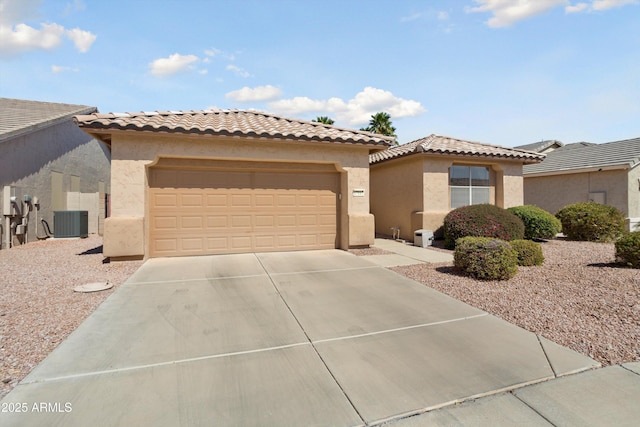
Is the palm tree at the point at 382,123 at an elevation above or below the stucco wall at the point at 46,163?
above

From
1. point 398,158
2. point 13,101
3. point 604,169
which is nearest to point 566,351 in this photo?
point 398,158

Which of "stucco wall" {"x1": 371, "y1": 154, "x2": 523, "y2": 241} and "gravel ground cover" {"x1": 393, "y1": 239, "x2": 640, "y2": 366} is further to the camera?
"stucco wall" {"x1": 371, "y1": 154, "x2": 523, "y2": 241}

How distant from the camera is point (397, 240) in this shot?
1329 cm

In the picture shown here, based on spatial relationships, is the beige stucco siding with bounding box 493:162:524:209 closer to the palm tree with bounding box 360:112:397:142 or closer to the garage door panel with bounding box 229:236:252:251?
the garage door panel with bounding box 229:236:252:251

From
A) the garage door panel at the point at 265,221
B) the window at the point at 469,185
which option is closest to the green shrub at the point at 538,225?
the window at the point at 469,185

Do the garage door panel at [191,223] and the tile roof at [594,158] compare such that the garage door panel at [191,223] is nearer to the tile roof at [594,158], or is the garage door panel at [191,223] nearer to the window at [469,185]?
the window at [469,185]

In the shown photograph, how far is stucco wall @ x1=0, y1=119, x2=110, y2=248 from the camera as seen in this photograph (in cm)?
1235

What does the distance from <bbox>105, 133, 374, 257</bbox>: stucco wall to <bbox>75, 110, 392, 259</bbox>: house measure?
0.08 ft

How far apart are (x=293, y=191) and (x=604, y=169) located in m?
16.9

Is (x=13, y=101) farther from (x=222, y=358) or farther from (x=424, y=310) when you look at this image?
(x=424, y=310)

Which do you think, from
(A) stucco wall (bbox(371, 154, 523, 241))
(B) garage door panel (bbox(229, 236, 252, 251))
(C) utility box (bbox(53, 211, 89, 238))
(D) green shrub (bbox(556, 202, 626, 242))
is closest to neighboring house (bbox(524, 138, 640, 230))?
(D) green shrub (bbox(556, 202, 626, 242))

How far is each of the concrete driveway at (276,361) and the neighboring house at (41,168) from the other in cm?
1014

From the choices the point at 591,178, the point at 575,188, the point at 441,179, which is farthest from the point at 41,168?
the point at 591,178

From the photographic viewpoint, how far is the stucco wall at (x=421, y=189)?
41.6ft
